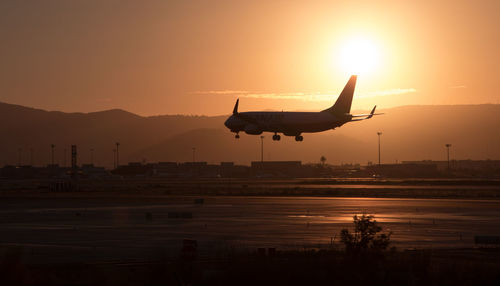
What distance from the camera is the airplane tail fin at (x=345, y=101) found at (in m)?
103

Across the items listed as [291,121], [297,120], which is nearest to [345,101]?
[297,120]

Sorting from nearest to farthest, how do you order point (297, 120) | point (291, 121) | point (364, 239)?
point (364, 239), point (297, 120), point (291, 121)

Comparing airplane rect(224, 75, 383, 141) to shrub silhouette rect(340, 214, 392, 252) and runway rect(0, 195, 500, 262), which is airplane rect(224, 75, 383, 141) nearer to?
runway rect(0, 195, 500, 262)

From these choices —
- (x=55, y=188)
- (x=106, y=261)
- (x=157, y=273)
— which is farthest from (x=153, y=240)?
(x=55, y=188)

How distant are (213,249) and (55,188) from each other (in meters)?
82.4

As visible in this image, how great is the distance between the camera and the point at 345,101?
104 metres

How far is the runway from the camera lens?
36.5m

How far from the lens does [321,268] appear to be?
87.1 feet

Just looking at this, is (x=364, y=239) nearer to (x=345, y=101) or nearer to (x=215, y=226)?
(x=215, y=226)

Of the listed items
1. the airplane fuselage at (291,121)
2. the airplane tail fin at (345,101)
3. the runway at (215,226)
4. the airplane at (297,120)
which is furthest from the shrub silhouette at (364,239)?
the airplane tail fin at (345,101)

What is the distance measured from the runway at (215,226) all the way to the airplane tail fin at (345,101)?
101 ft

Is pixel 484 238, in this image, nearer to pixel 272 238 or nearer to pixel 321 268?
pixel 272 238

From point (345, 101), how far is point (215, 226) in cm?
5823

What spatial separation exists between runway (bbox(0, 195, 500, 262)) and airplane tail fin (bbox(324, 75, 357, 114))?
3077cm
